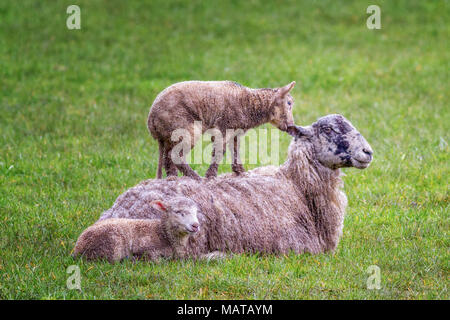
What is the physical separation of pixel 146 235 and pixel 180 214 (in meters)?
0.37

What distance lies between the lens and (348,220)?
27.6 ft

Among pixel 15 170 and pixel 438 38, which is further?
pixel 438 38

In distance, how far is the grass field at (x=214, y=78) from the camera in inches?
250

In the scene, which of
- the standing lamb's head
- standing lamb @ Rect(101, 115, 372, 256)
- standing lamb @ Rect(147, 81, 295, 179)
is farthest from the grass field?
the standing lamb's head

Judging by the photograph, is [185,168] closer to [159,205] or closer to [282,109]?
[159,205]

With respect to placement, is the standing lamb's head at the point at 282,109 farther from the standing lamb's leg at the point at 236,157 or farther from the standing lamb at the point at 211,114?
the standing lamb's leg at the point at 236,157

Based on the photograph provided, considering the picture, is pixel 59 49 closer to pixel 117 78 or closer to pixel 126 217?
pixel 117 78

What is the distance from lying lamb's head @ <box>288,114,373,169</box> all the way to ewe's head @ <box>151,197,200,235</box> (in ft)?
4.79

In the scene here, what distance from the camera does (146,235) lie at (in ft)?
21.2

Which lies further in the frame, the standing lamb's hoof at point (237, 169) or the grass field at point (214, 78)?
the standing lamb's hoof at point (237, 169)

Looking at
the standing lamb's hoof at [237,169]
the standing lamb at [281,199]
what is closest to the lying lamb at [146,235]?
the standing lamb at [281,199]

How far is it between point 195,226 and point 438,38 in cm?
1493

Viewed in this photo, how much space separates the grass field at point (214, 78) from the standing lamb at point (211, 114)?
121 cm

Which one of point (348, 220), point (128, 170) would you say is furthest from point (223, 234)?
point (128, 170)
